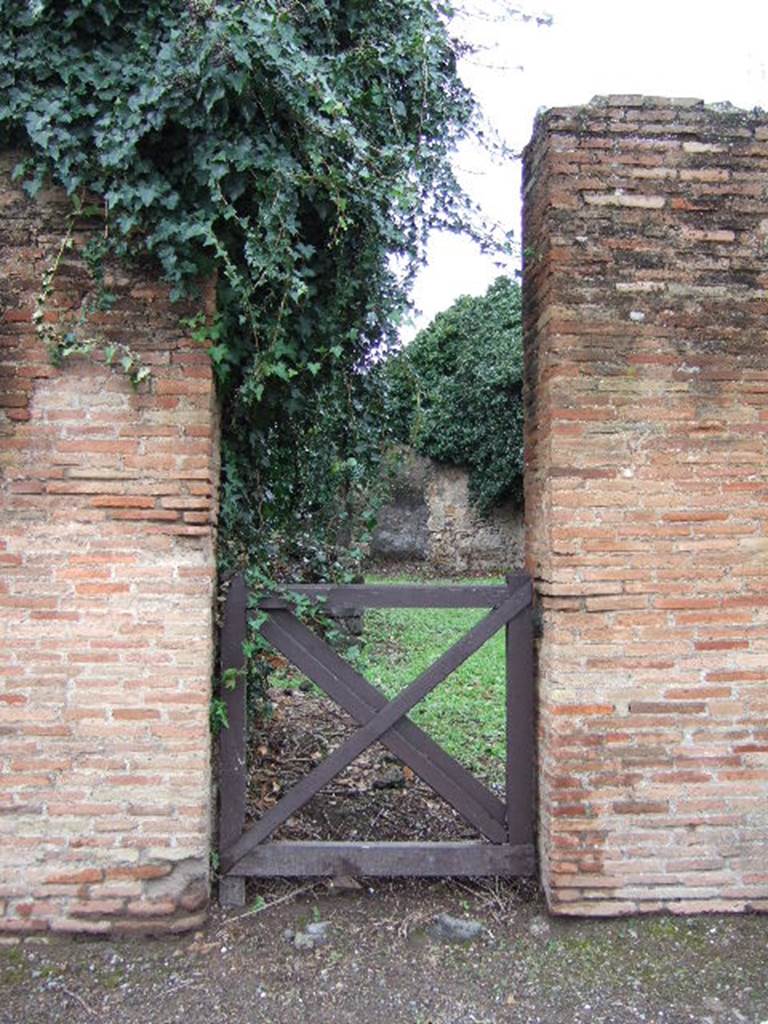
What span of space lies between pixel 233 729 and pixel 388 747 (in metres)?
0.71

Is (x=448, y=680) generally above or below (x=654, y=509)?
below

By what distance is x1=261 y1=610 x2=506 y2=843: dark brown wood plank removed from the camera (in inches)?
152

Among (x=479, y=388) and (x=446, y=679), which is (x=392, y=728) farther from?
(x=479, y=388)

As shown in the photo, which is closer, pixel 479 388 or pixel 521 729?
pixel 521 729

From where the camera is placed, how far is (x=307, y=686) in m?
5.65

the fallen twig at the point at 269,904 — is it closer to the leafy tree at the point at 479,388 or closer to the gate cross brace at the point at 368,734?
the gate cross brace at the point at 368,734

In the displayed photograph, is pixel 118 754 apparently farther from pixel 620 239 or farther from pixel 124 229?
pixel 620 239

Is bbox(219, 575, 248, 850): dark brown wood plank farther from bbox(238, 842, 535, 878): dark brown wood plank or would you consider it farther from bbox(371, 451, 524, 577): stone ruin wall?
bbox(371, 451, 524, 577): stone ruin wall

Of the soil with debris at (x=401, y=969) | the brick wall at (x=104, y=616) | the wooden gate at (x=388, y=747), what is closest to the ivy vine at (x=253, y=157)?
the brick wall at (x=104, y=616)

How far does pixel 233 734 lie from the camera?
3.81m

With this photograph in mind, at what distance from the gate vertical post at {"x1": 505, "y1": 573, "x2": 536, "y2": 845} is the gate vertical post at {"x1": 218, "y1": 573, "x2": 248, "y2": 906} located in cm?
123

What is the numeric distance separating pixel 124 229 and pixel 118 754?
2172mm

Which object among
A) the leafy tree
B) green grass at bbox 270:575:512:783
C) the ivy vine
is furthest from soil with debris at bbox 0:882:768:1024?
the leafy tree

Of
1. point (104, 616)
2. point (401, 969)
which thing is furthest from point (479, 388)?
point (401, 969)
